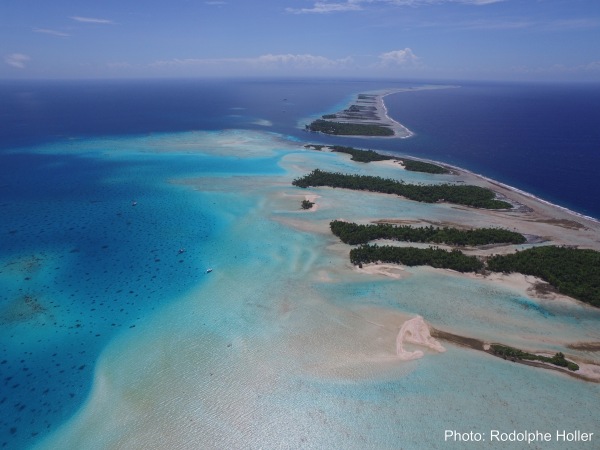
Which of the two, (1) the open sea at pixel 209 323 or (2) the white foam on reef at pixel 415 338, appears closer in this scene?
(1) the open sea at pixel 209 323

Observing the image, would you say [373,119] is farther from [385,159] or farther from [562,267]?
[562,267]

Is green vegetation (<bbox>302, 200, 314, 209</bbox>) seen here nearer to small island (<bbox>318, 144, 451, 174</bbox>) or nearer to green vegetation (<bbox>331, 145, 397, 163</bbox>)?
small island (<bbox>318, 144, 451, 174</bbox>)

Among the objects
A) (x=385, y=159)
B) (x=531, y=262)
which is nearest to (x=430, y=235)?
(x=531, y=262)

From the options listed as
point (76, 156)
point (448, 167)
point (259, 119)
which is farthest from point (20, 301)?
point (259, 119)

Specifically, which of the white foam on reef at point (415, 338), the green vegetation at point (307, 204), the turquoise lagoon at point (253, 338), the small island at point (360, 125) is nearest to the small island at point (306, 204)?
the green vegetation at point (307, 204)

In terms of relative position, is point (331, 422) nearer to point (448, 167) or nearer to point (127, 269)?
point (127, 269)

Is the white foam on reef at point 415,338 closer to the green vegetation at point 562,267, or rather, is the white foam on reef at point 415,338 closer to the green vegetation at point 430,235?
the green vegetation at point 562,267

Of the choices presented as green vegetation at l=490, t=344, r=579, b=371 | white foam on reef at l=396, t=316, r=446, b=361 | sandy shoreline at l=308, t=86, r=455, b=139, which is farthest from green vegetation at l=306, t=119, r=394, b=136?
green vegetation at l=490, t=344, r=579, b=371
